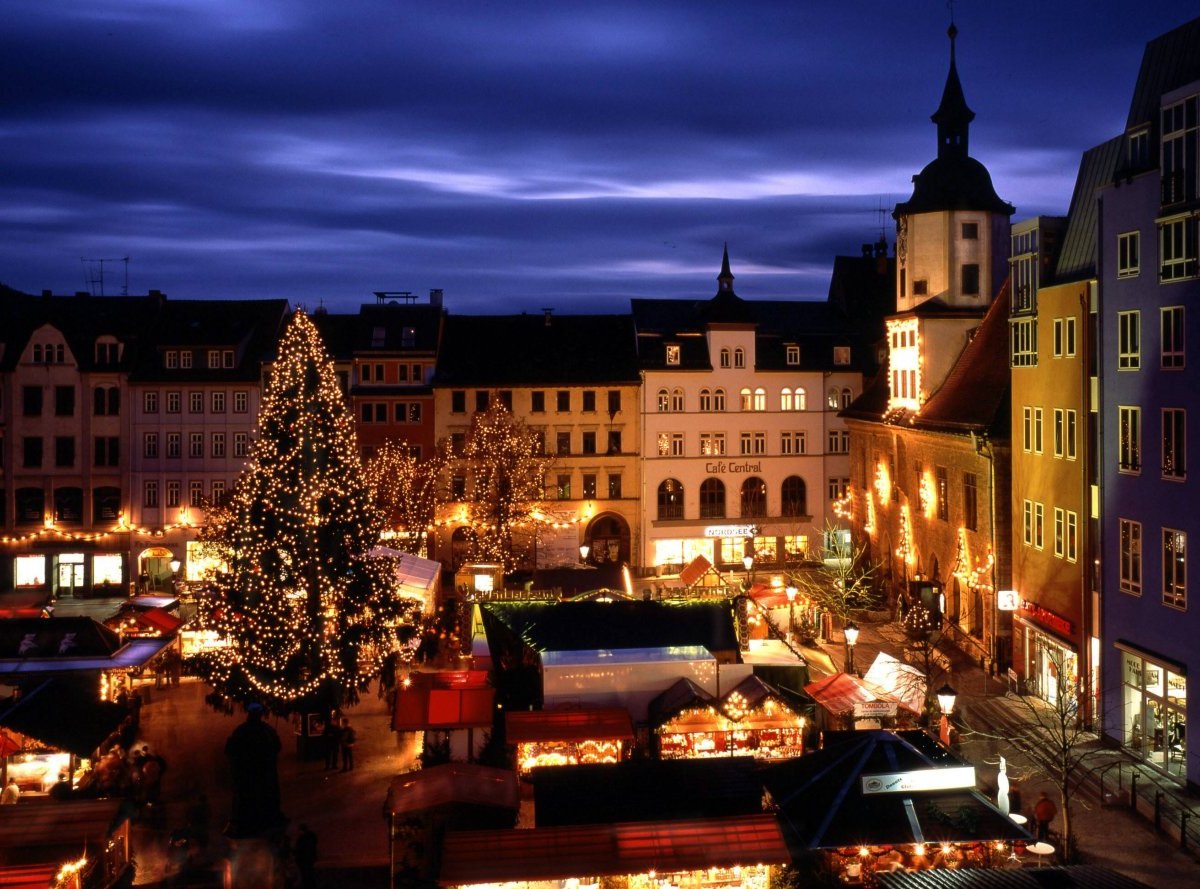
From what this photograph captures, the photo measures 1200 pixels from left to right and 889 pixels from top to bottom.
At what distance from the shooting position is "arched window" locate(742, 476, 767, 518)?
52.5 m

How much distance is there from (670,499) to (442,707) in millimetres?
31201

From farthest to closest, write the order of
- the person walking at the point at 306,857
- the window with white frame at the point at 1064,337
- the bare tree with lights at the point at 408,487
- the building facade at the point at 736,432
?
the building facade at the point at 736,432
the bare tree with lights at the point at 408,487
the window with white frame at the point at 1064,337
the person walking at the point at 306,857

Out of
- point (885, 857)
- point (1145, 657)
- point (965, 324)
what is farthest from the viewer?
point (965, 324)

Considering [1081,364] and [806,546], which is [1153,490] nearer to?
[1081,364]

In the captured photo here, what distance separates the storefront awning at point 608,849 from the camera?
43.0ft

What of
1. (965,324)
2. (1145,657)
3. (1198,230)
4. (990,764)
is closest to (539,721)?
(990,764)

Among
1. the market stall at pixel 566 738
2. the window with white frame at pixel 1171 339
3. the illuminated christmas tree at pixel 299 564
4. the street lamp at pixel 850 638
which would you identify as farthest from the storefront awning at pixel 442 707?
the window with white frame at pixel 1171 339

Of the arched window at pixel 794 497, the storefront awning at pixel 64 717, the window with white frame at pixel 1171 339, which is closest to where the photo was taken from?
the storefront awning at pixel 64 717

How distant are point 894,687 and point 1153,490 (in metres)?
6.67

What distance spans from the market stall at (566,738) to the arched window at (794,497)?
111 feet

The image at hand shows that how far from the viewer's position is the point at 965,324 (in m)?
41.9

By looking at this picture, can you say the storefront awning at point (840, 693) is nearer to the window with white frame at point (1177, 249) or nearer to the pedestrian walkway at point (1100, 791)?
the pedestrian walkway at point (1100, 791)

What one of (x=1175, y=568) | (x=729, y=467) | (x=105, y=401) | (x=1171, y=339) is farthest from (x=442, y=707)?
(x=729, y=467)

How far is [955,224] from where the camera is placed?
4228 cm
